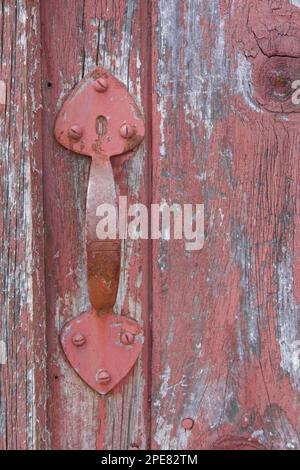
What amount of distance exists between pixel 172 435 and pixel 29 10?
2.11 feet

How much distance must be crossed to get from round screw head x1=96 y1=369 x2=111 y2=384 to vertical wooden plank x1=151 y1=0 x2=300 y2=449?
0.24 ft

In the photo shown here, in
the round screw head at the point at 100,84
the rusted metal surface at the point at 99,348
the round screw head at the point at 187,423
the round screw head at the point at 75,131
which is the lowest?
the round screw head at the point at 187,423

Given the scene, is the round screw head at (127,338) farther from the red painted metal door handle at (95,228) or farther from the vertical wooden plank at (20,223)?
the vertical wooden plank at (20,223)

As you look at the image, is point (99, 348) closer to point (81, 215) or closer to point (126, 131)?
point (81, 215)

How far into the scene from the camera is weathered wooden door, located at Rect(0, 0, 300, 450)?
2.52 feet

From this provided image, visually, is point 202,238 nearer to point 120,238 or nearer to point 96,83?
point 120,238

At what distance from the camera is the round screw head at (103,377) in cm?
79

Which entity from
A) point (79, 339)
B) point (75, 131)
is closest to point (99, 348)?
point (79, 339)

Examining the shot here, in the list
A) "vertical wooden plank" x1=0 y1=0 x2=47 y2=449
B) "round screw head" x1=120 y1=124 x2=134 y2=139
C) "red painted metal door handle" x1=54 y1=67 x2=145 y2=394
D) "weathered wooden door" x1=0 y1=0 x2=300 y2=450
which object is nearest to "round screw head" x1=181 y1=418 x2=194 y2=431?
"weathered wooden door" x1=0 y1=0 x2=300 y2=450

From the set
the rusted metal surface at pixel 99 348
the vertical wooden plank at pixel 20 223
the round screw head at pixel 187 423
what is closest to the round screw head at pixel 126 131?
the vertical wooden plank at pixel 20 223

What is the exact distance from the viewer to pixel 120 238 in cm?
79

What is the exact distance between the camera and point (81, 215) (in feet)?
2.60

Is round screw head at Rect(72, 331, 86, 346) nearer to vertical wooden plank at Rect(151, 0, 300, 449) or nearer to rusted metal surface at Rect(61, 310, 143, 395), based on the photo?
rusted metal surface at Rect(61, 310, 143, 395)

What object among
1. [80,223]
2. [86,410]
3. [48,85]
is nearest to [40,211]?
[80,223]
